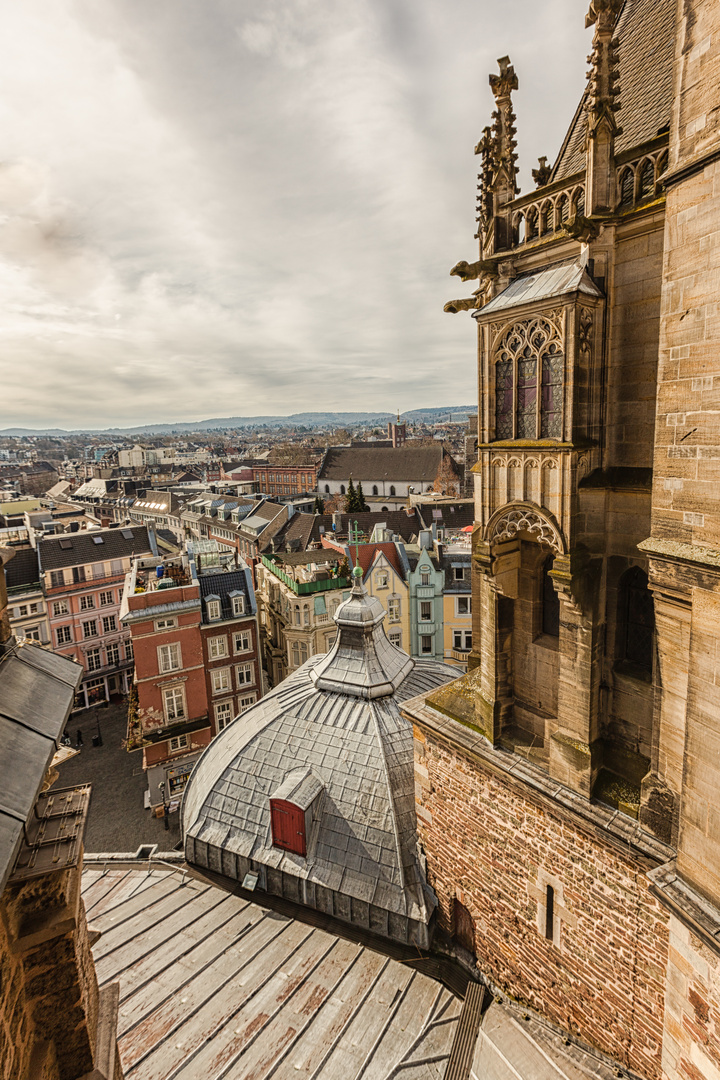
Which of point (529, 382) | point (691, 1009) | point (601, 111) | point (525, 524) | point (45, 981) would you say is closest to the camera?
point (45, 981)

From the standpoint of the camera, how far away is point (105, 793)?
3403 cm

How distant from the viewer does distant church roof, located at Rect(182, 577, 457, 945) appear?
14570mm

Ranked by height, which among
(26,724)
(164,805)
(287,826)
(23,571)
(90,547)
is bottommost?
(164,805)

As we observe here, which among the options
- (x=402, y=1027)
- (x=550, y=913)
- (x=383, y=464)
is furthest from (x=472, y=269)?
(x=383, y=464)

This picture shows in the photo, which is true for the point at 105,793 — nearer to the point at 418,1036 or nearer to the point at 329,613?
the point at 329,613

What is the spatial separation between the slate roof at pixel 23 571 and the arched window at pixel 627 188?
45.4 m

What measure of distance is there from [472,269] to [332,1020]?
604 inches

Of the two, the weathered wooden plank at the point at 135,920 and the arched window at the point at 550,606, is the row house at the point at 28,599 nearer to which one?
the weathered wooden plank at the point at 135,920

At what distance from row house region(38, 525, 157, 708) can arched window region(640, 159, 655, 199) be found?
45.8 m

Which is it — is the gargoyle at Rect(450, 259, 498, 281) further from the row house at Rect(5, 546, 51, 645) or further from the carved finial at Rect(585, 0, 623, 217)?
the row house at Rect(5, 546, 51, 645)

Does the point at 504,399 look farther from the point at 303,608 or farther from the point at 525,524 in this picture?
the point at 303,608

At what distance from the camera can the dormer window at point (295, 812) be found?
15.4 metres

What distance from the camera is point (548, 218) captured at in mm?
10312

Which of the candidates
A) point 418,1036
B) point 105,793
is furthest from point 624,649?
point 105,793
